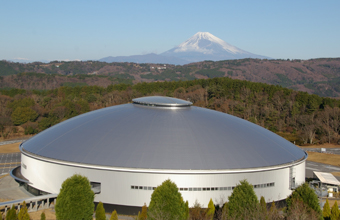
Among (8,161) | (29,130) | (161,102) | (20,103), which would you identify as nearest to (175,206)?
(161,102)

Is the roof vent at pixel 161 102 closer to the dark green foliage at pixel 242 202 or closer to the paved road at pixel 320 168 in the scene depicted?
the dark green foliage at pixel 242 202

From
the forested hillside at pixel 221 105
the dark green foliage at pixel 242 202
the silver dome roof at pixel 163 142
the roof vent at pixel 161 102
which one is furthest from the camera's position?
the forested hillside at pixel 221 105

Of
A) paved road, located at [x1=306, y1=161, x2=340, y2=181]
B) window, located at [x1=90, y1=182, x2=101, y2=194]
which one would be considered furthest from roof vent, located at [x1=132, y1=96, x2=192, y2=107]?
paved road, located at [x1=306, y1=161, x2=340, y2=181]

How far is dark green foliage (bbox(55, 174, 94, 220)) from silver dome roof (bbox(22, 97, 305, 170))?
3.84 meters

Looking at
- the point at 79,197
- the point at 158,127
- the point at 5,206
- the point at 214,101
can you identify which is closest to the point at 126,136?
the point at 158,127

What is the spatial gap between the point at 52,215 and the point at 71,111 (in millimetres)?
80246

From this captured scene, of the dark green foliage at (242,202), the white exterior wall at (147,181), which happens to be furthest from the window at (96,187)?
the dark green foliage at (242,202)

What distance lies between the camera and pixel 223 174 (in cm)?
2956

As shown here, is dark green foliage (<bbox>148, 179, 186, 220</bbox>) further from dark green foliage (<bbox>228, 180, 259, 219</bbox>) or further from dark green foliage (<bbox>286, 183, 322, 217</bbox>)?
dark green foliage (<bbox>286, 183, 322, 217</bbox>)

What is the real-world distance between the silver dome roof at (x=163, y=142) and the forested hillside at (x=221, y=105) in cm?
5956

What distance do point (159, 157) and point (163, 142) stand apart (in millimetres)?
2156

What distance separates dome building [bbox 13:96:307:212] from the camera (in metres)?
29.3

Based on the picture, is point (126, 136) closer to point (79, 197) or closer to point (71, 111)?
point (79, 197)

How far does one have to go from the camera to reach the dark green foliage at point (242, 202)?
2508cm
